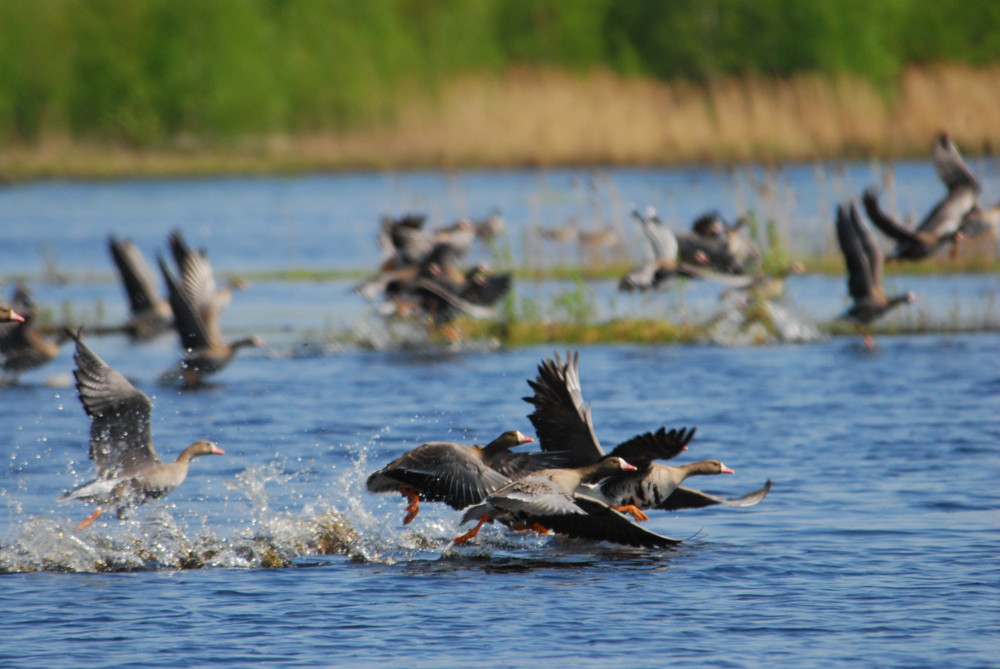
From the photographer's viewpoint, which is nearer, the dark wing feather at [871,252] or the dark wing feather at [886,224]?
the dark wing feather at [871,252]

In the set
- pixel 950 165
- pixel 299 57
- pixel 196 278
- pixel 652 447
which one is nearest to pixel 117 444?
pixel 652 447

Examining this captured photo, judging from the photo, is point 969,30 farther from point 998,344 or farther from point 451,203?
point 998,344

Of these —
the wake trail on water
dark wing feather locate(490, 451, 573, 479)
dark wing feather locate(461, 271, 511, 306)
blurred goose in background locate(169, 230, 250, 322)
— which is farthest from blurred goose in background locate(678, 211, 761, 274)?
dark wing feather locate(490, 451, 573, 479)

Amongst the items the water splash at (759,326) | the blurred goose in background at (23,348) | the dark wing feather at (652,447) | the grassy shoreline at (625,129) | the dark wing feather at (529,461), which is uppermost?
the grassy shoreline at (625,129)

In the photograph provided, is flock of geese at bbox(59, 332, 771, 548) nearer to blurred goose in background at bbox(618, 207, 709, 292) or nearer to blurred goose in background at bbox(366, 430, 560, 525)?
blurred goose in background at bbox(366, 430, 560, 525)

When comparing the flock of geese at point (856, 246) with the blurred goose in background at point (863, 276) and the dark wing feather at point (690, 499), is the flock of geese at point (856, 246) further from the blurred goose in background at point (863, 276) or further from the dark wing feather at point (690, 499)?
the dark wing feather at point (690, 499)

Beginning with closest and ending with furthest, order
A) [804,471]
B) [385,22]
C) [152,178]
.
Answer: [804,471] < [152,178] < [385,22]

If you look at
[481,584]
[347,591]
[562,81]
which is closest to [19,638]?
[347,591]

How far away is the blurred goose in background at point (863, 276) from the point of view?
17.4m

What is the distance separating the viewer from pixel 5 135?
183 ft

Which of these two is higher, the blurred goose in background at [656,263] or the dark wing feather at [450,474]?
the blurred goose in background at [656,263]

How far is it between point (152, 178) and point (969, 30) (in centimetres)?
3046

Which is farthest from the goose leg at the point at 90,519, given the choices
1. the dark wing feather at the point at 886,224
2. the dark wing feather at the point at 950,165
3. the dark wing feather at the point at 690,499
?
the dark wing feather at the point at 950,165

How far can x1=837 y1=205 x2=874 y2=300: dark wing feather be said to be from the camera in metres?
17.2
